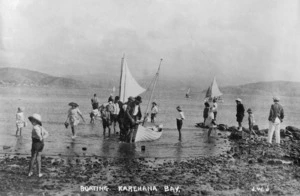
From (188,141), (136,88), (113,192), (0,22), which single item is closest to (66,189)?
(113,192)

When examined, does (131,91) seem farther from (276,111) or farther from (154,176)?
(154,176)

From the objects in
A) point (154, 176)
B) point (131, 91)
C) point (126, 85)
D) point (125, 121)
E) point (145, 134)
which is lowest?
point (154, 176)

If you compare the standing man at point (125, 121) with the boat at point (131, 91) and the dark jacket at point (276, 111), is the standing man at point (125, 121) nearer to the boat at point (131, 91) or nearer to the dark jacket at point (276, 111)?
the boat at point (131, 91)

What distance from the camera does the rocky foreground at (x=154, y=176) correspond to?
770 centimetres

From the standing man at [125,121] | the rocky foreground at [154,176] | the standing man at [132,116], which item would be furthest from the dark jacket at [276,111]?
the standing man at [125,121]

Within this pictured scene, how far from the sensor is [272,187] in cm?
839

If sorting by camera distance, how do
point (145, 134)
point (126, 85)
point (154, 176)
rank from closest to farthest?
1. point (154, 176)
2. point (145, 134)
3. point (126, 85)

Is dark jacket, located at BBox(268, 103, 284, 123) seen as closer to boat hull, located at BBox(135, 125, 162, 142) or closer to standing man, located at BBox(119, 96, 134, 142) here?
boat hull, located at BBox(135, 125, 162, 142)

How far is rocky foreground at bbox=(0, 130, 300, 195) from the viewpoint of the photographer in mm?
7695

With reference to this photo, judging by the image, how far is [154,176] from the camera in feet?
28.3

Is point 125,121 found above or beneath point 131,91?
beneath

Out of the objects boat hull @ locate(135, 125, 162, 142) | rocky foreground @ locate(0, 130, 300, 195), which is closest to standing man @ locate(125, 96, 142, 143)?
boat hull @ locate(135, 125, 162, 142)

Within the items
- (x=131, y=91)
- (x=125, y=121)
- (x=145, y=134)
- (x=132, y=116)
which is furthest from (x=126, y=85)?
(x=125, y=121)

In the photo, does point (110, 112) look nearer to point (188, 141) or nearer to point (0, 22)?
point (188, 141)
